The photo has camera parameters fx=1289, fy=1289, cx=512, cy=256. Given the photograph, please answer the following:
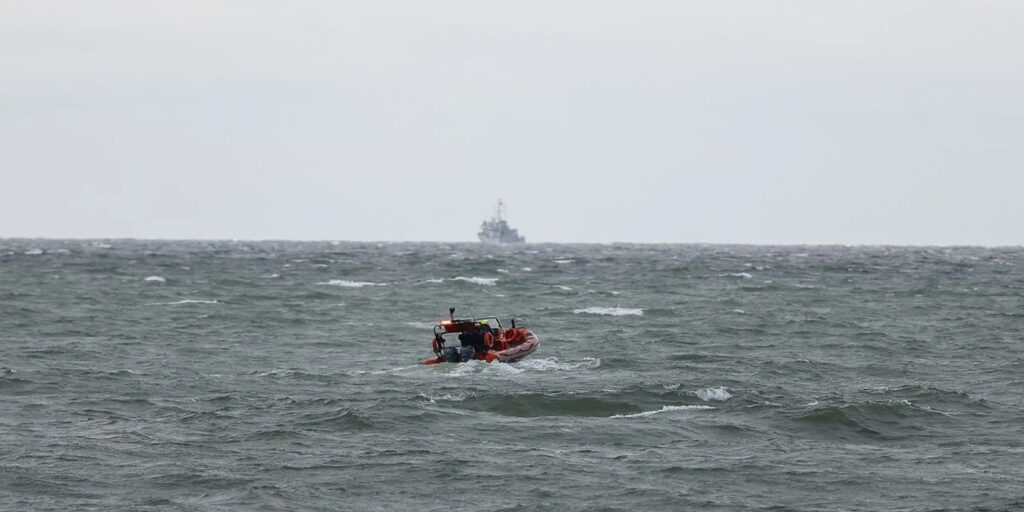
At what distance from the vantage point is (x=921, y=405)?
24359 mm

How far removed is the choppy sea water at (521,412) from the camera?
56.8 ft

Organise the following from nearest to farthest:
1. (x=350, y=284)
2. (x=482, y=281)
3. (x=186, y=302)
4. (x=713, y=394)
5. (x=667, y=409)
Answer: (x=667, y=409) < (x=713, y=394) < (x=186, y=302) < (x=350, y=284) < (x=482, y=281)

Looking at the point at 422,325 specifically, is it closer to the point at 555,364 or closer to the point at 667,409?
the point at 555,364

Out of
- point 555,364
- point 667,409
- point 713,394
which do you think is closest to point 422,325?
point 555,364

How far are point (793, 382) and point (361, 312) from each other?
86.3ft

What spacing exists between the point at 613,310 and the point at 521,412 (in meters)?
28.4

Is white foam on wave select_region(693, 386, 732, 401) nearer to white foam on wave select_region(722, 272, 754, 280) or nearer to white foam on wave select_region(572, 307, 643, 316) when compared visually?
white foam on wave select_region(572, 307, 643, 316)

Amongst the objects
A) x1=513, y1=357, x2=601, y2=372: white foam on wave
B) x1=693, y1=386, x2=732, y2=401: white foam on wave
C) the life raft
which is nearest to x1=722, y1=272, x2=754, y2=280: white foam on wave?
x1=513, y1=357, x2=601, y2=372: white foam on wave

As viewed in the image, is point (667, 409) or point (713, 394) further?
point (713, 394)

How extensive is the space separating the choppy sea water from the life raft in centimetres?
56

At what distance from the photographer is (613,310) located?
51.7 metres

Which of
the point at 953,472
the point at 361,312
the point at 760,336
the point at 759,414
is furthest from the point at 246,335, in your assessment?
the point at 953,472

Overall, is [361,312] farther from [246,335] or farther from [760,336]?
[760,336]

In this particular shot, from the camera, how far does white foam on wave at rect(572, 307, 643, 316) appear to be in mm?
50438
